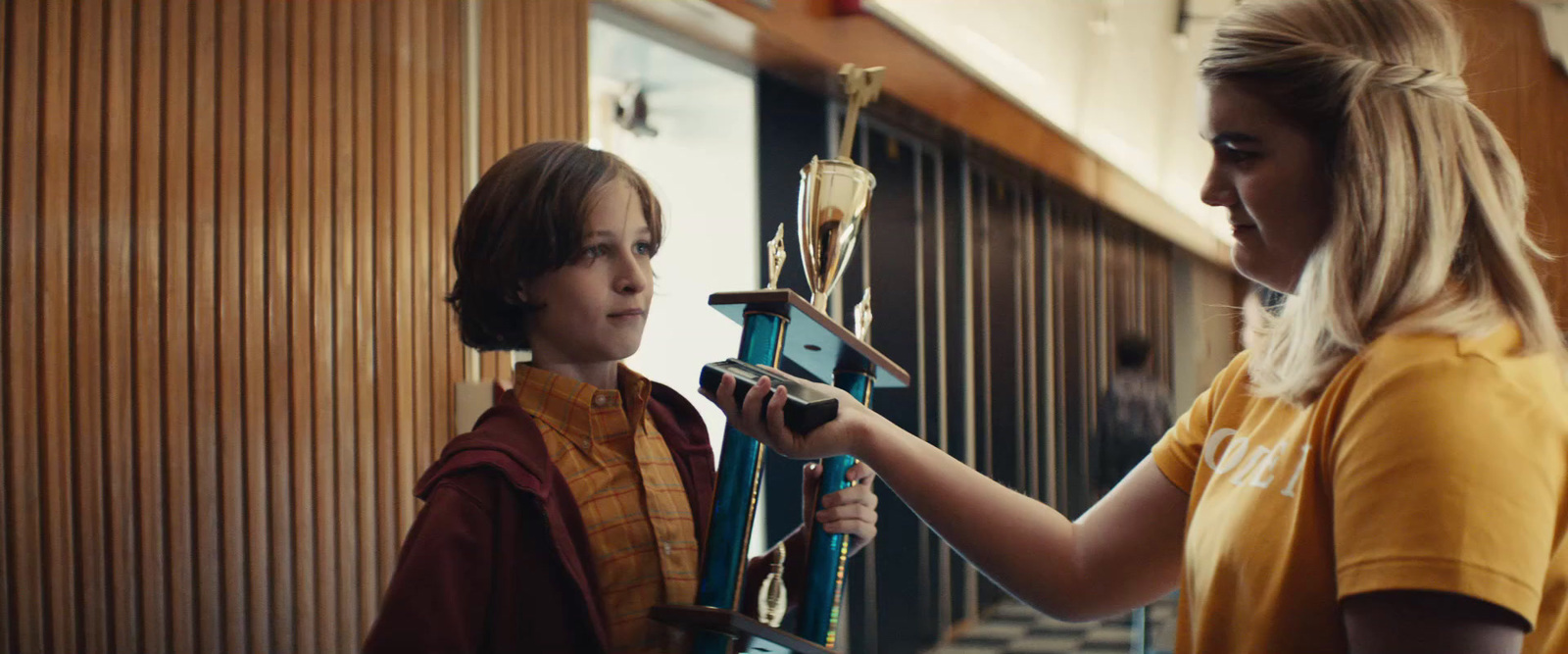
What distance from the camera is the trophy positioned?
1378 mm

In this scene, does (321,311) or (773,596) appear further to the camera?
(321,311)

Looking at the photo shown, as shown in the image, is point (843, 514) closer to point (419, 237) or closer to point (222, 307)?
point (222, 307)

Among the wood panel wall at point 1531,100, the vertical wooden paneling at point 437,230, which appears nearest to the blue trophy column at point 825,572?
the vertical wooden paneling at point 437,230

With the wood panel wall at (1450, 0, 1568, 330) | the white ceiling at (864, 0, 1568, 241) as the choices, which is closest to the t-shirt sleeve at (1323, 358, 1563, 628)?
the white ceiling at (864, 0, 1568, 241)

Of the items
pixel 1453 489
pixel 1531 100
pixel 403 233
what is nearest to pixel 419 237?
pixel 403 233

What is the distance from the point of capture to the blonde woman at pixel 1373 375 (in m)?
0.88

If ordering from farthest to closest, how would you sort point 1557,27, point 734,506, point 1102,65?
point 1102,65
point 1557,27
point 734,506

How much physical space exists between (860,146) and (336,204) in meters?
3.17

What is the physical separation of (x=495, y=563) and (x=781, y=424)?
1.24ft

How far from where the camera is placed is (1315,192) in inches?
43.8

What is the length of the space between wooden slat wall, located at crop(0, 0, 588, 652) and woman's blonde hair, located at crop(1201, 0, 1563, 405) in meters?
2.36

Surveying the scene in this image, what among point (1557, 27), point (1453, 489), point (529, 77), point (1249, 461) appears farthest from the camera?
point (1557, 27)

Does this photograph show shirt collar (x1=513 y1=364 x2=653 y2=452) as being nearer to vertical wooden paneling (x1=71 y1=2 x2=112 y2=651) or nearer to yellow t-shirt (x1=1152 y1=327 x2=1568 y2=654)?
yellow t-shirt (x1=1152 y1=327 x2=1568 y2=654)

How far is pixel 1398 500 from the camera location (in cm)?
89
